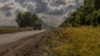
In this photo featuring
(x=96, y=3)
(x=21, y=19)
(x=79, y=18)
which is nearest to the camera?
(x=96, y=3)

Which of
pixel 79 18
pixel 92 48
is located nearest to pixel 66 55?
pixel 92 48

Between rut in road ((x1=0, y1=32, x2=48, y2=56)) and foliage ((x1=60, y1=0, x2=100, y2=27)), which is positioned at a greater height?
foliage ((x1=60, y1=0, x2=100, y2=27))

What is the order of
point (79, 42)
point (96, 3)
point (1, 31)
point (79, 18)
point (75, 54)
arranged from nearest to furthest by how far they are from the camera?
point (75, 54) < point (79, 42) < point (96, 3) < point (79, 18) < point (1, 31)

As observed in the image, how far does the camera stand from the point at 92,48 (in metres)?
14.9

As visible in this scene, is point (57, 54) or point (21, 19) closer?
point (57, 54)

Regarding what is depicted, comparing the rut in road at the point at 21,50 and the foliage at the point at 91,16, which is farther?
the foliage at the point at 91,16

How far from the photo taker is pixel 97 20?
42.8 m

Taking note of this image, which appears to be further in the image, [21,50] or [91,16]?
[91,16]

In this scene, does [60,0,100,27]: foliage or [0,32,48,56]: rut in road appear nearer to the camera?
[0,32,48,56]: rut in road

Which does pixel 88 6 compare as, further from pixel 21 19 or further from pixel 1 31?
pixel 21 19

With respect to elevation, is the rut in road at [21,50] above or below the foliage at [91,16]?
below

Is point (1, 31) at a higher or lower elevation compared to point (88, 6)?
lower

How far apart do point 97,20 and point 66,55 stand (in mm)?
26791

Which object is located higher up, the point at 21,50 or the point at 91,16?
the point at 91,16
